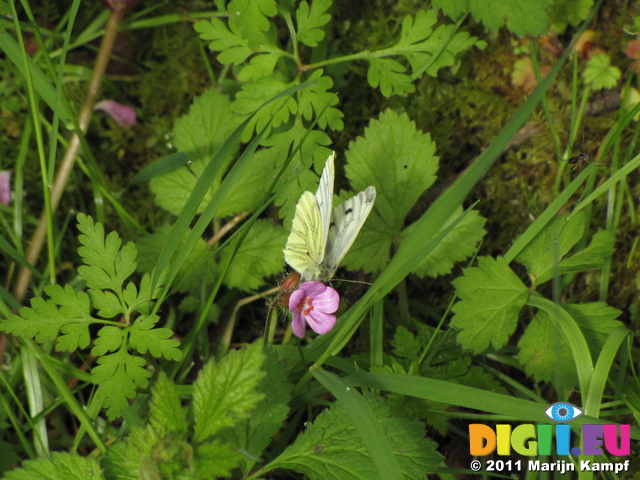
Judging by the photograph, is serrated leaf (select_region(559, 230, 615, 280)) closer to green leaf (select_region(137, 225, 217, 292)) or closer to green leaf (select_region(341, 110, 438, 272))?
green leaf (select_region(341, 110, 438, 272))

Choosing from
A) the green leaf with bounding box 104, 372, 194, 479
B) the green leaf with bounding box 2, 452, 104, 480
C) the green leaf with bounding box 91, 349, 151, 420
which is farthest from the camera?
the green leaf with bounding box 91, 349, 151, 420

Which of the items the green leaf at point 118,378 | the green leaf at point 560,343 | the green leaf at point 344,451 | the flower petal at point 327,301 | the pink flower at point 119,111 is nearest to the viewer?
the green leaf at point 344,451

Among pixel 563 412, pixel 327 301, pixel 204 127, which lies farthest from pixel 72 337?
pixel 563 412

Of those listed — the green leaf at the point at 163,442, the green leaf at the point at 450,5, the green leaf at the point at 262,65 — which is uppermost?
the green leaf at the point at 450,5

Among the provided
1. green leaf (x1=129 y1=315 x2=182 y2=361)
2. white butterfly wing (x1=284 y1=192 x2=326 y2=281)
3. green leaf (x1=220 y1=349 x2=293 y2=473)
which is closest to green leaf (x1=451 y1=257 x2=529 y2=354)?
white butterfly wing (x1=284 y1=192 x2=326 y2=281)

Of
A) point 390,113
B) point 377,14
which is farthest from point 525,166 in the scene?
point 377,14

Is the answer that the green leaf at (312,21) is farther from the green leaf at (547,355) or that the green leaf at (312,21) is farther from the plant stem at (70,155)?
the green leaf at (547,355)

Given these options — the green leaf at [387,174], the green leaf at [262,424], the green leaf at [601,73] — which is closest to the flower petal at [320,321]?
the green leaf at [262,424]
